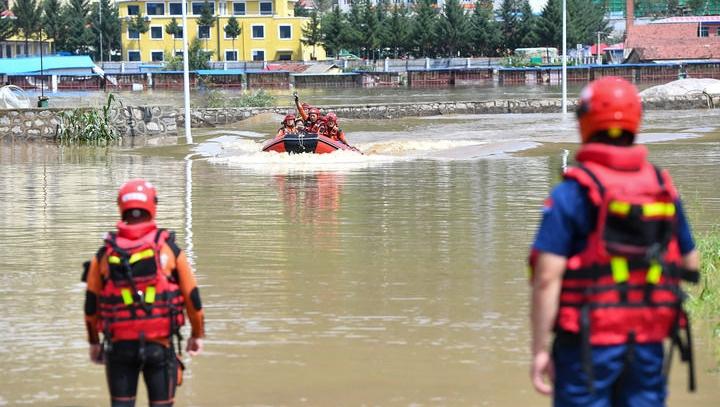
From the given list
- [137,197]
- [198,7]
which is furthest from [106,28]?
[137,197]

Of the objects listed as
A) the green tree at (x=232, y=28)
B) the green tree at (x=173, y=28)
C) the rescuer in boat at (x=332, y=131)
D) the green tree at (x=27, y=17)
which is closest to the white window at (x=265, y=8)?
the green tree at (x=232, y=28)

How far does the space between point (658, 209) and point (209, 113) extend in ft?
145

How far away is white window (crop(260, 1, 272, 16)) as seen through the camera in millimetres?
124125

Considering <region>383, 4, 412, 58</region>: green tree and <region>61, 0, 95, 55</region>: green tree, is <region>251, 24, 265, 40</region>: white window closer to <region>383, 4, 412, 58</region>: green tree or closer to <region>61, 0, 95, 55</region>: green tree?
<region>383, 4, 412, 58</region>: green tree

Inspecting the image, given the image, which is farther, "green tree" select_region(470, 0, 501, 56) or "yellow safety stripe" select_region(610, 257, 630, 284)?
"green tree" select_region(470, 0, 501, 56)

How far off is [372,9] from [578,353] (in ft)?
422

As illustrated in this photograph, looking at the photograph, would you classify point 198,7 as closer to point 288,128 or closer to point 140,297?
point 288,128

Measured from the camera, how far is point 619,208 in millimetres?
4477

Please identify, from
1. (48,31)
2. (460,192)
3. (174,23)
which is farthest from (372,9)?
(460,192)

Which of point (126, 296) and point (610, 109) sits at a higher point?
point (610, 109)

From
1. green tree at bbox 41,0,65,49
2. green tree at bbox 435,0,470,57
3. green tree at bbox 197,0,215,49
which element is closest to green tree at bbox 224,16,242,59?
green tree at bbox 197,0,215,49

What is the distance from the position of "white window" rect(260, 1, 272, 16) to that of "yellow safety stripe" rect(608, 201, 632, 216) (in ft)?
397

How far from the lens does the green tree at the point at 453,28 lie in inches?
4830

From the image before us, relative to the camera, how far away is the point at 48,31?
129 m
